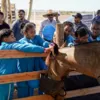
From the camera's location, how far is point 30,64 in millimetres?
3891

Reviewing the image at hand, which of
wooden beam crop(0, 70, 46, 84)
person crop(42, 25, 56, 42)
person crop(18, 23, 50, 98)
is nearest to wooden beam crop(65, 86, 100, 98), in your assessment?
person crop(18, 23, 50, 98)

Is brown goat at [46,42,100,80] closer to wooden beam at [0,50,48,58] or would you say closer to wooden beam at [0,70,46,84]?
wooden beam at [0,50,48,58]

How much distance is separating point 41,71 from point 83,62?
43.4 inches

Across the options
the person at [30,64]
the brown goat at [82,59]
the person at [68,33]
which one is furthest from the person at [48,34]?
the brown goat at [82,59]

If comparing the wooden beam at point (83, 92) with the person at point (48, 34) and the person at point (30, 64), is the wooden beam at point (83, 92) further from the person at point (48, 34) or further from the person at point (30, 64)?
the person at point (48, 34)

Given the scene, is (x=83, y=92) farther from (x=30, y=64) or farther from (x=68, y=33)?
(x=68, y=33)

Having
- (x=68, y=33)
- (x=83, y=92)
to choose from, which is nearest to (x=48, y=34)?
(x=68, y=33)

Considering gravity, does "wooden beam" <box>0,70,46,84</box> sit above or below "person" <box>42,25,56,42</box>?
below

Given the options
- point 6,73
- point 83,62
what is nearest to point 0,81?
point 6,73

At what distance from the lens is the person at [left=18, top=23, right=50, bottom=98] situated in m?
3.88

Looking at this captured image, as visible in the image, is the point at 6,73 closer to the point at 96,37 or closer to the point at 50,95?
the point at 50,95

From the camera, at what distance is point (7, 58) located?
3.66 m

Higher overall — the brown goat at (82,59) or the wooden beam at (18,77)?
the brown goat at (82,59)

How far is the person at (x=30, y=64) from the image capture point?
3883 millimetres
